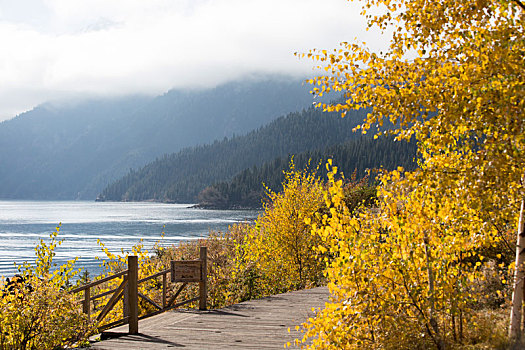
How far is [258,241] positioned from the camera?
54.4ft

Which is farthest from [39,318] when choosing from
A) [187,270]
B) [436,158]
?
[436,158]

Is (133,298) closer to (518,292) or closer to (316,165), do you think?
(518,292)

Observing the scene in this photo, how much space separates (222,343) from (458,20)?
5.82 meters

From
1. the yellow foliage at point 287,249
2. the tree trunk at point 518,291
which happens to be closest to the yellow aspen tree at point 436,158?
the tree trunk at point 518,291

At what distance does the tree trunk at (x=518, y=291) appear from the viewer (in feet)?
17.4

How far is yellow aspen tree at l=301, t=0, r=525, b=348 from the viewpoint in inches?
195

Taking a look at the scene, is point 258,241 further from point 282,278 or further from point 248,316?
point 248,316

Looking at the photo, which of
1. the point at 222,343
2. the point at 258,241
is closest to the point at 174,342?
the point at 222,343

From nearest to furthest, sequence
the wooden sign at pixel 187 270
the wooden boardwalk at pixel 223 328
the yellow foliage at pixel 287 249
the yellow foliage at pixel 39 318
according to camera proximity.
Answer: the yellow foliage at pixel 39 318 < the wooden boardwalk at pixel 223 328 < the wooden sign at pixel 187 270 < the yellow foliage at pixel 287 249

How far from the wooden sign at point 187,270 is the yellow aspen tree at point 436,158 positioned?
578 cm

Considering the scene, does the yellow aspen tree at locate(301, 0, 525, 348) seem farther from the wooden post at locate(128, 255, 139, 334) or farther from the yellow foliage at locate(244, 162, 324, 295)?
the yellow foliage at locate(244, 162, 324, 295)

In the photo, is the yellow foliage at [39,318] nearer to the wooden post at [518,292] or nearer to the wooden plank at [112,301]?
the wooden plank at [112,301]

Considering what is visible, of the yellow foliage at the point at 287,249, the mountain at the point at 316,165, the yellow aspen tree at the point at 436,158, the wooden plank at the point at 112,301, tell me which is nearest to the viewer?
the yellow aspen tree at the point at 436,158

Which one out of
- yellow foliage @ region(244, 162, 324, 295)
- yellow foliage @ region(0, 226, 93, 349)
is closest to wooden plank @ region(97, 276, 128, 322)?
yellow foliage @ region(0, 226, 93, 349)
